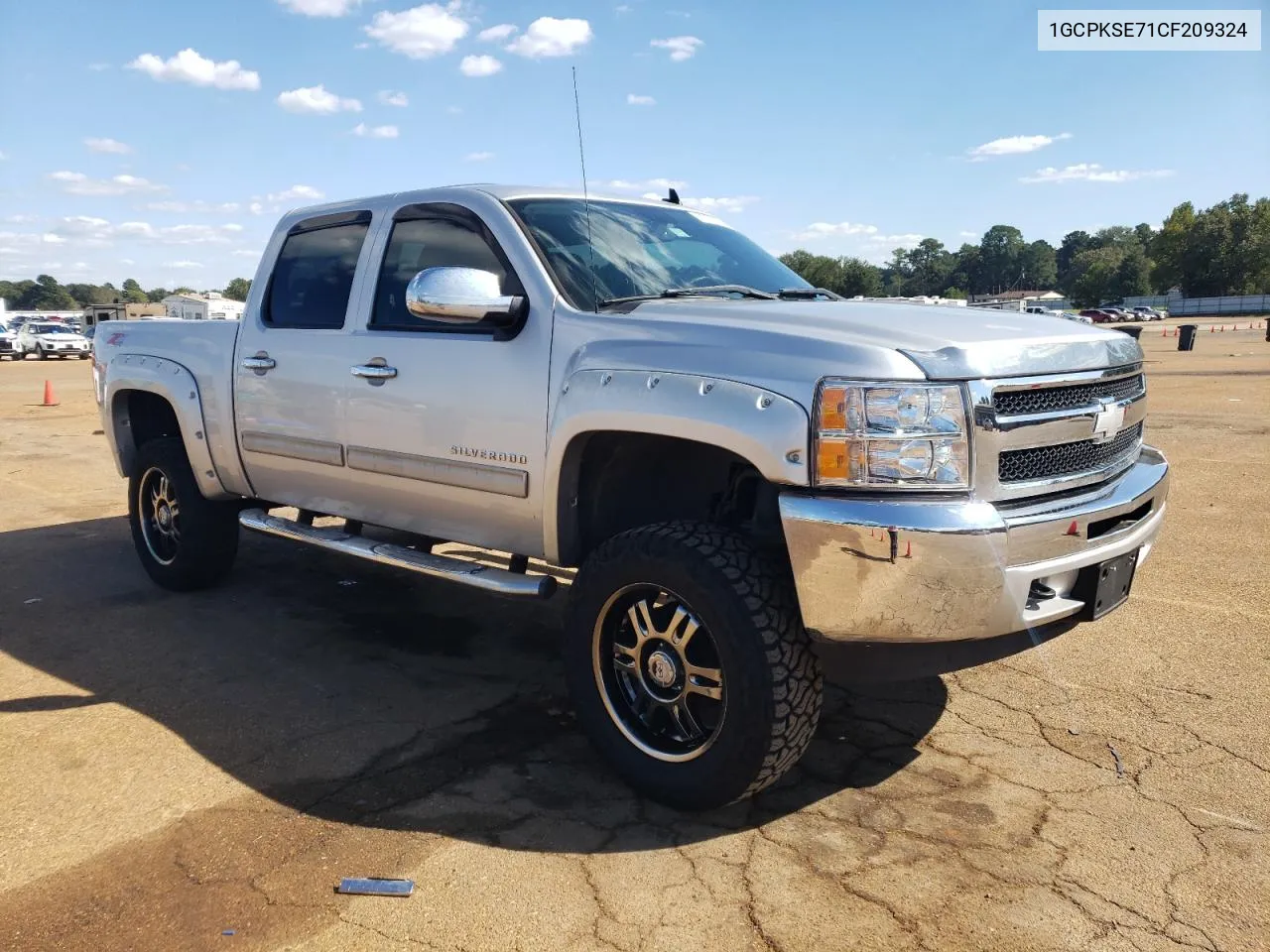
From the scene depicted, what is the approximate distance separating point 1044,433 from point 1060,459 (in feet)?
0.56

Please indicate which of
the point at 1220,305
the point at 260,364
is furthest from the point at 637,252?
the point at 1220,305

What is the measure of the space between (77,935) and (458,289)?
2.19 meters

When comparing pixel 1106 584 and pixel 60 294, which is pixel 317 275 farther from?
pixel 60 294

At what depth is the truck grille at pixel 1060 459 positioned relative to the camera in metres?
2.87

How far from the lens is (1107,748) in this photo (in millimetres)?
3520

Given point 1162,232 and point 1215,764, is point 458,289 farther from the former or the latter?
point 1162,232

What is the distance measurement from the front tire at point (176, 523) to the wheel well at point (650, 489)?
272cm

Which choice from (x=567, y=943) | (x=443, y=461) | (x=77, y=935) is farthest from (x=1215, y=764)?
(x=77, y=935)

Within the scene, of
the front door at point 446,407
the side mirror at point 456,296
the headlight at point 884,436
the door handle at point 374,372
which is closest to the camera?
the headlight at point 884,436

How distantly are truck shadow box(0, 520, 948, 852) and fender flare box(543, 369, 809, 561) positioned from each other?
2.65ft

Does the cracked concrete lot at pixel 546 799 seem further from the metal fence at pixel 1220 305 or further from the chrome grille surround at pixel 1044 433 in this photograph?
the metal fence at pixel 1220 305

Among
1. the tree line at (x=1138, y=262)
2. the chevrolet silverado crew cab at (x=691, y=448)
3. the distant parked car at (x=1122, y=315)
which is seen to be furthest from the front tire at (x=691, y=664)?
the distant parked car at (x=1122, y=315)

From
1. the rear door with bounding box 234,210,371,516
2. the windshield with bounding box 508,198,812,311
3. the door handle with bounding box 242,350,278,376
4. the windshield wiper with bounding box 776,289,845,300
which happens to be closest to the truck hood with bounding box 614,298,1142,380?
the windshield with bounding box 508,198,812,311

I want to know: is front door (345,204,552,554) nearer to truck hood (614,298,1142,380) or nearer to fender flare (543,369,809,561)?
fender flare (543,369,809,561)
